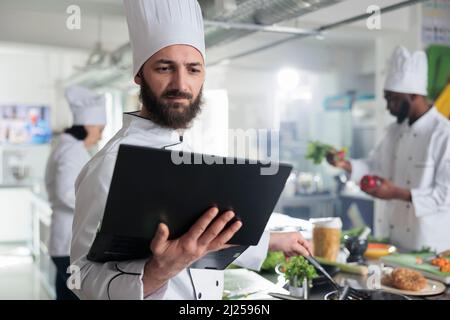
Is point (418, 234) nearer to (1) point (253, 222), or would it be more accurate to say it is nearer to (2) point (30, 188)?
(1) point (253, 222)

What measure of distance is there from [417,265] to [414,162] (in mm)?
949

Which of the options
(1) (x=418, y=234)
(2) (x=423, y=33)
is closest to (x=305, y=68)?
(2) (x=423, y=33)

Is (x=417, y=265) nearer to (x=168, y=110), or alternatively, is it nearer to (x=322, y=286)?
(x=322, y=286)

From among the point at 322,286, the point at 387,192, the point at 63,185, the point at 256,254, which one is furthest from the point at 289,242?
the point at 63,185

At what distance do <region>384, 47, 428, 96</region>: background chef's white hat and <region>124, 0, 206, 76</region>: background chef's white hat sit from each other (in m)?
1.48

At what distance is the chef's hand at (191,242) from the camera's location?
88cm

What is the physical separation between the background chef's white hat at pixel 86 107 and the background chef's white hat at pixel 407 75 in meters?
1.61

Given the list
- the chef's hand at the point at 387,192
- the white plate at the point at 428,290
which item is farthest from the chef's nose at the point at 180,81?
the chef's hand at the point at 387,192

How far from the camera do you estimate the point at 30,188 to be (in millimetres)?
5418

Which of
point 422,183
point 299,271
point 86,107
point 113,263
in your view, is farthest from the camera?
point 86,107

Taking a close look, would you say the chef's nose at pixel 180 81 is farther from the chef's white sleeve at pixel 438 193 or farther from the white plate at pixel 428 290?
the chef's white sleeve at pixel 438 193

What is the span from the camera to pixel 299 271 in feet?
4.46
